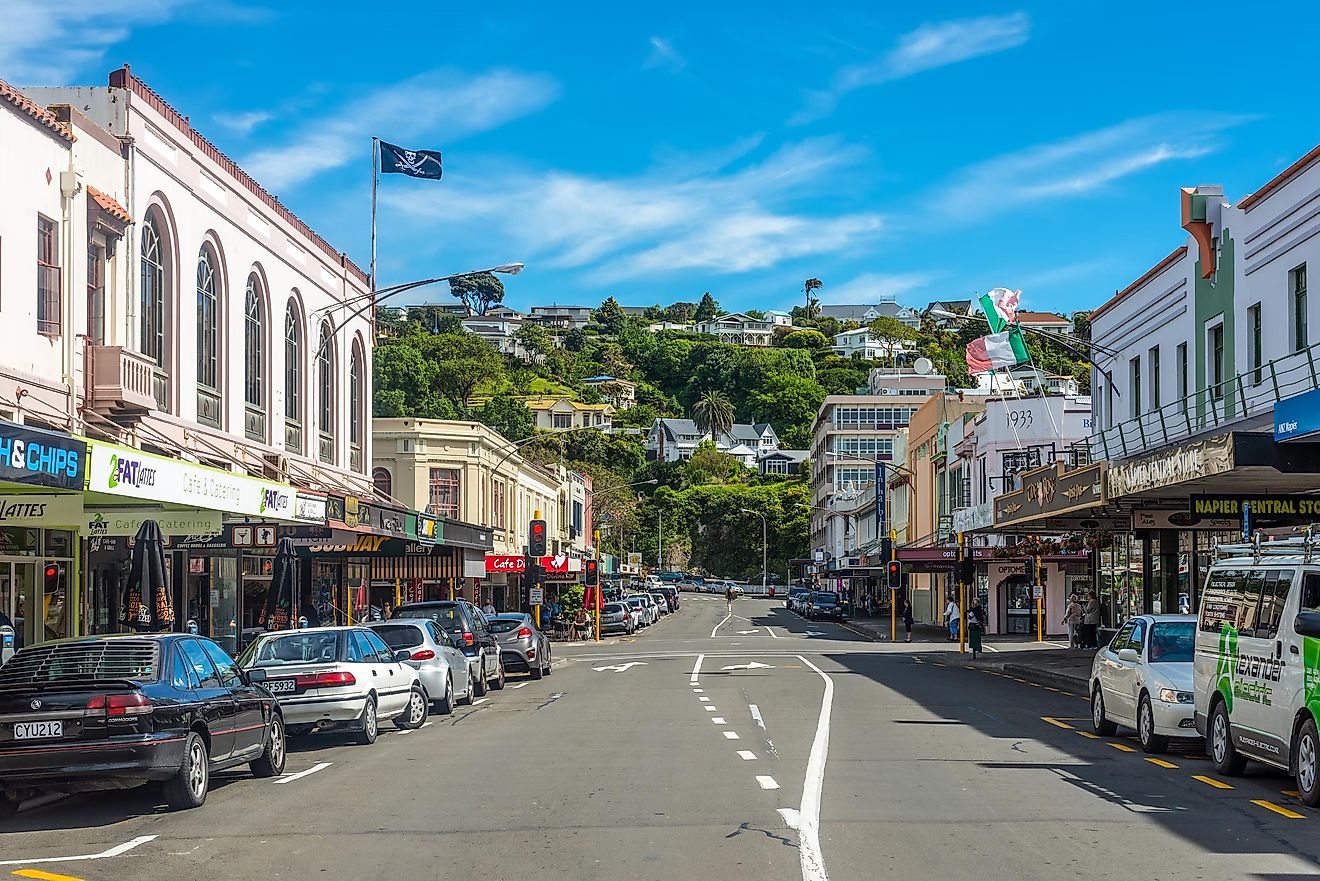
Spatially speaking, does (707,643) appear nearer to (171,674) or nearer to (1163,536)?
(1163,536)

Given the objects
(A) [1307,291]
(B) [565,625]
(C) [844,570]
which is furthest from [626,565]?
(A) [1307,291]

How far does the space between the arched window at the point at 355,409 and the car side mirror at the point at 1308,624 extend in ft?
104

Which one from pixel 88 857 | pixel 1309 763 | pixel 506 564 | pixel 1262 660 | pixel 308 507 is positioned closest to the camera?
pixel 88 857

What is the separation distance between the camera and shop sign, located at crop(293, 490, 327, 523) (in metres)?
24.5

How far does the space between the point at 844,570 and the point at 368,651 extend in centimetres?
→ 8029

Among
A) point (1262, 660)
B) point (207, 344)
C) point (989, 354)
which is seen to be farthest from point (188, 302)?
point (989, 354)

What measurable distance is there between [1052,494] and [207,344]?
60.0 ft

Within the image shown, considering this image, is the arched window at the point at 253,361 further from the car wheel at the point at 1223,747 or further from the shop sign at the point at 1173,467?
the car wheel at the point at 1223,747

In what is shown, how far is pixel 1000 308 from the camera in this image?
136 feet

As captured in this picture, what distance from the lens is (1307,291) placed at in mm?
27578

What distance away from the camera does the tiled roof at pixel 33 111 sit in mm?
21344

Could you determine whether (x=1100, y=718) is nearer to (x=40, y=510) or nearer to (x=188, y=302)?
(x=40, y=510)

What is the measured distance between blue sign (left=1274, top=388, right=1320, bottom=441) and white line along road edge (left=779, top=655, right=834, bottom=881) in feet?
23.8

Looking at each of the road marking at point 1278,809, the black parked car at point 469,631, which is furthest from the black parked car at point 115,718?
the black parked car at point 469,631
